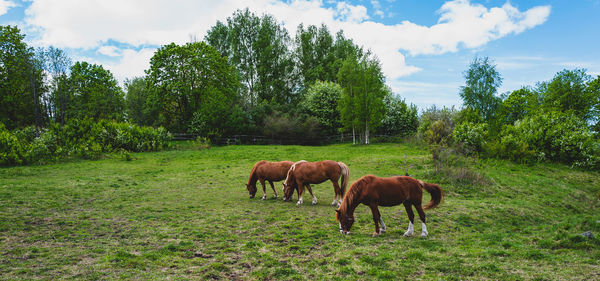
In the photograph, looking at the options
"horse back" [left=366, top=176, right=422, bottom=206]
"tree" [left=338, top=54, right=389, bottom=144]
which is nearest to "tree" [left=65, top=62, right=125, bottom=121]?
"tree" [left=338, top=54, right=389, bottom=144]

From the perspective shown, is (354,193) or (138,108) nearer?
(354,193)

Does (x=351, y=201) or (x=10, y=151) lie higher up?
(x=10, y=151)

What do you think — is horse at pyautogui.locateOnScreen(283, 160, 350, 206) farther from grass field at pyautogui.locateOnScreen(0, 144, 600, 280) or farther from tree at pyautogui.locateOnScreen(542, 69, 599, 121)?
tree at pyautogui.locateOnScreen(542, 69, 599, 121)

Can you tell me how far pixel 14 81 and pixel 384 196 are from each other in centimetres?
4533

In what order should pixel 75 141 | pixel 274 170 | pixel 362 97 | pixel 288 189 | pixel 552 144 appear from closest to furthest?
pixel 288 189 → pixel 274 170 → pixel 552 144 → pixel 75 141 → pixel 362 97

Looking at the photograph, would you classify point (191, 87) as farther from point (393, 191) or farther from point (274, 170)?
point (393, 191)

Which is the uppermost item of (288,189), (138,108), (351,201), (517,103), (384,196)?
(138,108)

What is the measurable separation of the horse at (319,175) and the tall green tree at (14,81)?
3446 cm

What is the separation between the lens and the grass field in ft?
16.2

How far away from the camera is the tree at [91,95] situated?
4041 centimetres

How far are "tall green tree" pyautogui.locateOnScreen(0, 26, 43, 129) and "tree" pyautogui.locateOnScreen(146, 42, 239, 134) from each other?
457 inches

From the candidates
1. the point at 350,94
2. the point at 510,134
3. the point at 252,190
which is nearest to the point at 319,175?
the point at 252,190

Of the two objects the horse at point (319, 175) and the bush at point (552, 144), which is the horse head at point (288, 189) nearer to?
the horse at point (319, 175)

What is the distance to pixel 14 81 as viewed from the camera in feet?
114
